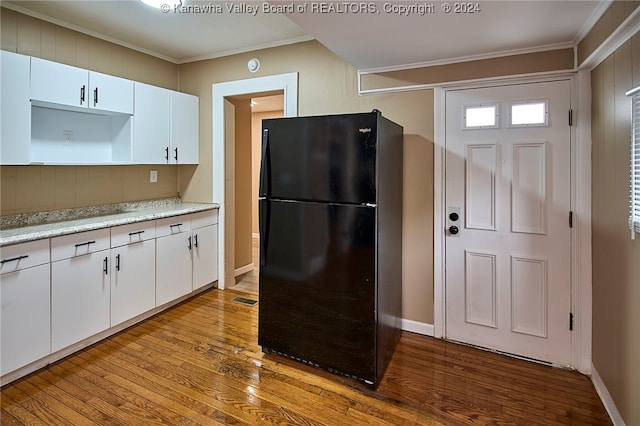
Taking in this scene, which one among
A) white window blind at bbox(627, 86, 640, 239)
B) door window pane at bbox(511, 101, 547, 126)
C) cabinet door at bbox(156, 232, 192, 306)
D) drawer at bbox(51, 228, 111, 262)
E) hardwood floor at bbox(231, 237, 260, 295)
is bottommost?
hardwood floor at bbox(231, 237, 260, 295)

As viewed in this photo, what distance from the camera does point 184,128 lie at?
12.4 ft

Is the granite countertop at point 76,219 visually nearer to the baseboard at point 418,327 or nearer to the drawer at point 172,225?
the drawer at point 172,225

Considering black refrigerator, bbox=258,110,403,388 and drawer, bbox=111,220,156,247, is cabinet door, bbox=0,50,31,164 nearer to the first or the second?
drawer, bbox=111,220,156,247

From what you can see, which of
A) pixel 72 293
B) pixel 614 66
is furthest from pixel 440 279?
pixel 72 293

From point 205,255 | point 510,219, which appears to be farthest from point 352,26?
point 205,255

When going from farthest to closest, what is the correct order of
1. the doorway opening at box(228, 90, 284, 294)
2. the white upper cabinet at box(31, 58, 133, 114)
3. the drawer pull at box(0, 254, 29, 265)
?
1. the doorway opening at box(228, 90, 284, 294)
2. the white upper cabinet at box(31, 58, 133, 114)
3. the drawer pull at box(0, 254, 29, 265)

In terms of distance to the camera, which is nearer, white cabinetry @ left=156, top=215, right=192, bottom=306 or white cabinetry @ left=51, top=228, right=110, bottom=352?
white cabinetry @ left=51, top=228, right=110, bottom=352

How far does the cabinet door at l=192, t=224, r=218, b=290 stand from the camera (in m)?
3.63

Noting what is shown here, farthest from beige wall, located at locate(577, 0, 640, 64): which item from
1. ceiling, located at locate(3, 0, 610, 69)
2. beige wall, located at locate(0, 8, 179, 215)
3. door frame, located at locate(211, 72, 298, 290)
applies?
beige wall, located at locate(0, 8, 179, 215)

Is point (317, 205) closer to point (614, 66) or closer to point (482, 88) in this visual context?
point (482, 88)

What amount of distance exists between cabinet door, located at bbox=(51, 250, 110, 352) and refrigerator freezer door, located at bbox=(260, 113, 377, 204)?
142 cm

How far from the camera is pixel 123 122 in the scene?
10.8 ft

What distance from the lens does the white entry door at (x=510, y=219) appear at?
96.0 inches

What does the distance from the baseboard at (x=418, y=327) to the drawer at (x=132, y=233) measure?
235 centimetres
